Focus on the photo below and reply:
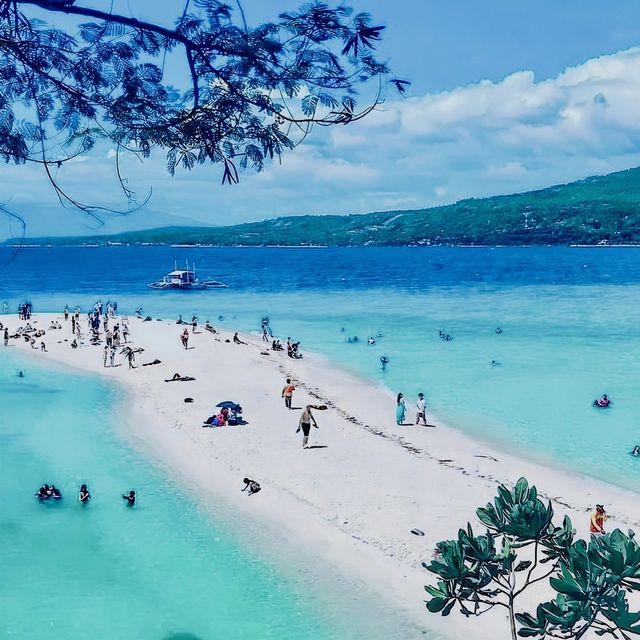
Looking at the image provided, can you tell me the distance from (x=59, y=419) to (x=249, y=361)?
1256cm

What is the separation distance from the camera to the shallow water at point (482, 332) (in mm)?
27688

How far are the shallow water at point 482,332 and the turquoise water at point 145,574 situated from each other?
37.7ft

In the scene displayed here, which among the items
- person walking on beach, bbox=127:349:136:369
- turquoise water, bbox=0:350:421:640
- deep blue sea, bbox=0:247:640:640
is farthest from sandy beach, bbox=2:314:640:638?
person walking on beach, bbox=127:349:136:369

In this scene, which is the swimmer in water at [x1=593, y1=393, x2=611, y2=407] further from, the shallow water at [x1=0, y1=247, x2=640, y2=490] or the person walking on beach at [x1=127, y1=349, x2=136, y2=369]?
the person walking on beach at [x1=127, y1=349, x2=136, y2=369]

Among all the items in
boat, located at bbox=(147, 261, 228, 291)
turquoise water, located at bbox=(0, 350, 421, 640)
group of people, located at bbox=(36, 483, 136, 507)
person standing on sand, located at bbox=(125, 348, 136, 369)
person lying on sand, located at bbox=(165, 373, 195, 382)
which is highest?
boat, located at bbox=(147, 261, 228, 291)

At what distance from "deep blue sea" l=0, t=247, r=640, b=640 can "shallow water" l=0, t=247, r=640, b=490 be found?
148 mm

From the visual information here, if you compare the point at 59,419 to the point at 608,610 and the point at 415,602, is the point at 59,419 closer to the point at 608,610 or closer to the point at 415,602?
the point at 415,602

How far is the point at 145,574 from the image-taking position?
48.7ft

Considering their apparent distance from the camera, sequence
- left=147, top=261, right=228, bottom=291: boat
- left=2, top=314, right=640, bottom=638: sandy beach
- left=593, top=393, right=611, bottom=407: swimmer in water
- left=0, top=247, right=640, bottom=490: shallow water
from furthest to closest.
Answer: left=147, top=261, right=228, bottom=291: boat → left=593, top=393, right=611, bottom=407: swimmer in water → left=0, top=247, right=640, bottom=490: shallow water → left=2, top=314, right=640, bottom=638: sandy beach

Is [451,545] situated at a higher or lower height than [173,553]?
higher

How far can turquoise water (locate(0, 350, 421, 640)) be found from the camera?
42.3 feet

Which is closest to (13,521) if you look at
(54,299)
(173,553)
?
(173,553)

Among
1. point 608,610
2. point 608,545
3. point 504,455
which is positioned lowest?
point 504,455

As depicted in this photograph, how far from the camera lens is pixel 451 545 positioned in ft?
22.4
